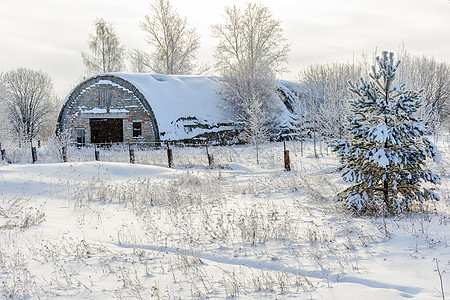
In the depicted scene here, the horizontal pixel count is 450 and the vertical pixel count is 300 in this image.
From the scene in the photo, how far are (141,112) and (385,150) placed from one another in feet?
70.8

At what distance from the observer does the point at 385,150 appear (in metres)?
7.71

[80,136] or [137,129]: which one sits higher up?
[137,129]

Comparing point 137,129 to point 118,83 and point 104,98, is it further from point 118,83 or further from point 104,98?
point 118,83

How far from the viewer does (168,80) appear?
30.2 metres

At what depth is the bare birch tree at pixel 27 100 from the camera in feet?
145

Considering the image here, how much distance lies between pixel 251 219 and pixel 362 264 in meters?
2.90

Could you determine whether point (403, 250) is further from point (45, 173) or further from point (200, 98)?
point (200, 98)

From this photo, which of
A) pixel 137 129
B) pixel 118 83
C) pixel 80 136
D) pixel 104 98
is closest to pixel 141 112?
pixel 137 129

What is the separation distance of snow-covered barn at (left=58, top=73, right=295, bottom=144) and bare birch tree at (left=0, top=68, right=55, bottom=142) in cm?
1963

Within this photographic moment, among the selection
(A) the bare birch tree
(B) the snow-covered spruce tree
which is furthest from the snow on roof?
(A) the bare birch tree

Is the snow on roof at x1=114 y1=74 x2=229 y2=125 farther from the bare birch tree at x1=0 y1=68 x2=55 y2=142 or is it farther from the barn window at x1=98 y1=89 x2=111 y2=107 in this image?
the bare birch tree at x1=0 y1=68 x2=55 y2=142

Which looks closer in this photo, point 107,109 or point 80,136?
point 107,109

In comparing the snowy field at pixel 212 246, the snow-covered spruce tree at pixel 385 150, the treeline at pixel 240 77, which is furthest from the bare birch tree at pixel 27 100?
the snow-covered spruce tree at pixel 385 150

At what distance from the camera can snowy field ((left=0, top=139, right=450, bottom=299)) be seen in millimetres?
4712
